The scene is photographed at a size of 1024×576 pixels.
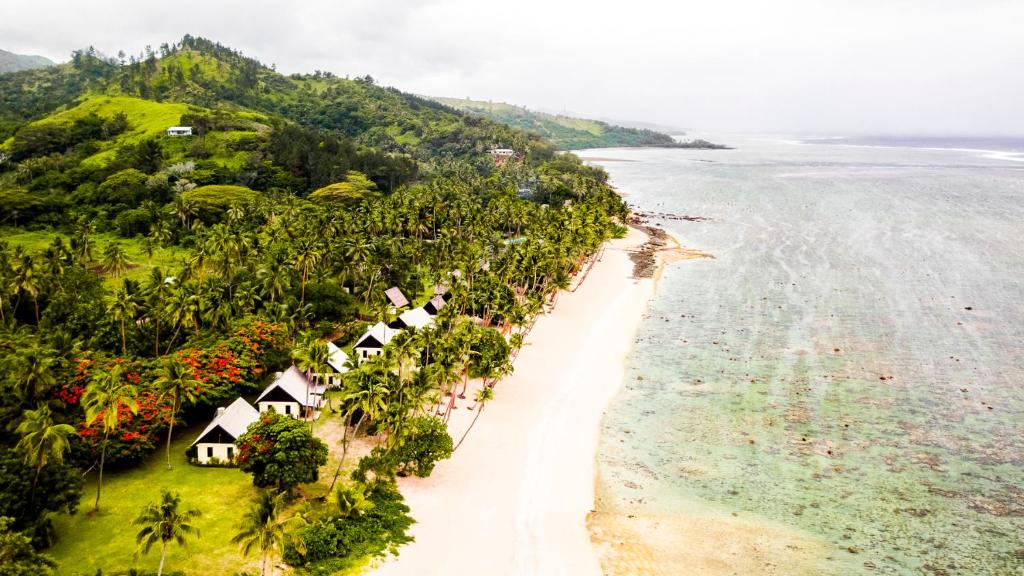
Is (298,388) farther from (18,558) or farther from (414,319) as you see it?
(18,558)

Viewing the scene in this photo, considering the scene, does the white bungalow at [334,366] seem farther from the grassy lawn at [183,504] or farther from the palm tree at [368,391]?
the palm tree at [368,391]

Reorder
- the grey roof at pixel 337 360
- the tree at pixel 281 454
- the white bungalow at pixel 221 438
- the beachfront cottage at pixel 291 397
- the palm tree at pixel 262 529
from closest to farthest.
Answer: the palm tree at pixel 262 529, the tree at pixel 281 454, the white bungalow at pixel 221 438, the beachfront cottage at pixel 291 397, the grey roof at pixel 337 360

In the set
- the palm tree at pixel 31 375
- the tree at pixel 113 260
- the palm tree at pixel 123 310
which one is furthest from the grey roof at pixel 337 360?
the tree at pixel 113 260

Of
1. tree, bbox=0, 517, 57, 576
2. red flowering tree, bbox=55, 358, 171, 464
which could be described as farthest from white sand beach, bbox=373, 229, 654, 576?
red flowering tree, bbox=55, 358, 171, 464

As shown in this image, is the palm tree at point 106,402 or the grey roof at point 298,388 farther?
the grey roof at point 298,388

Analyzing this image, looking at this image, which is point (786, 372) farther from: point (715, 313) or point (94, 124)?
point (94, 124)

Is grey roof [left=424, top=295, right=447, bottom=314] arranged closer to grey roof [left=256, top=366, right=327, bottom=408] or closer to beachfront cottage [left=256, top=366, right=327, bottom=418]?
grey roof [left=256, top=366, right=327, bottom=408]

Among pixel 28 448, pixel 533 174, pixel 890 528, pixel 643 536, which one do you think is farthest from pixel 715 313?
pixel 533 174
